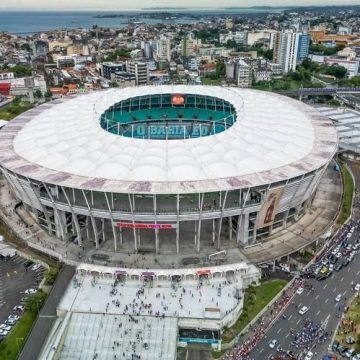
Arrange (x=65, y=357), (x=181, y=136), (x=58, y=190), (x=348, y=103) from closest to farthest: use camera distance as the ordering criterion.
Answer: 1. (x=65, y=357)
2. (x=58, y=190)
3. (x=181, y=136)
4. (x=348, y=103)

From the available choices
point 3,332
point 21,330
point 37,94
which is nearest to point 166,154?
point 21,330

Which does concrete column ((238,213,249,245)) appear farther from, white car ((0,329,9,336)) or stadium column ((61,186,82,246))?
white car ((0,329,9,336))

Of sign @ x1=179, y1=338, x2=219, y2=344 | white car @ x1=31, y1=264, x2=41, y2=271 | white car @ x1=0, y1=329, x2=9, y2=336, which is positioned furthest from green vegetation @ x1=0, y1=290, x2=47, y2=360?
sign @ x1=179, y1=338, x2=219, y2=344

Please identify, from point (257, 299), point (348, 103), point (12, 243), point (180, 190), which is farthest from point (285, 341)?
point (348, 103)

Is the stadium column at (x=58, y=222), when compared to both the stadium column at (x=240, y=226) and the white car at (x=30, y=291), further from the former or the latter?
the stadium column at (x=240, y=226)

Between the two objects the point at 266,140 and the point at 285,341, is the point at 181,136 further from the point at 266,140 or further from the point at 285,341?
the point at 285,341

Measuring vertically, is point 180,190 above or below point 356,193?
above

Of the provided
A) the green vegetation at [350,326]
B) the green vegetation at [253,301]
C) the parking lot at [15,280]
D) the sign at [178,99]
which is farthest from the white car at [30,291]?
the sign at [178,99]
